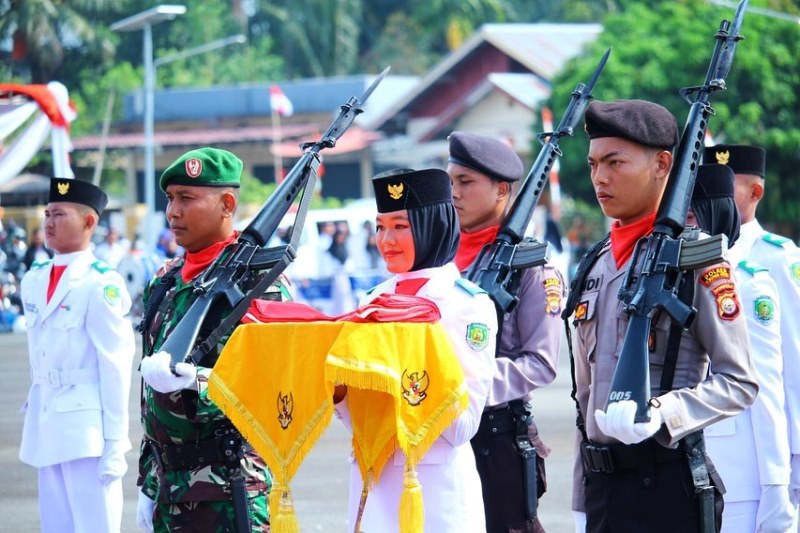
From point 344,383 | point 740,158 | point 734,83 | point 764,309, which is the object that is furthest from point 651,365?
point 734,83

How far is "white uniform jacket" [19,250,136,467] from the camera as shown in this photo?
659 centimetres

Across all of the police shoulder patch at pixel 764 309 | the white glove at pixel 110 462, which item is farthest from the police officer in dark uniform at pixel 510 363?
the white glove at pixel 110 462

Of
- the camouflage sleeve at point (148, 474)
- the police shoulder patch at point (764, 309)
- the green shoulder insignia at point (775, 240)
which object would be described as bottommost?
the camouflage sleeve at point (148, 474)

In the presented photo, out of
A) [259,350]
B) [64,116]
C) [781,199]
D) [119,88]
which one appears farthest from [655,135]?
[119,88]

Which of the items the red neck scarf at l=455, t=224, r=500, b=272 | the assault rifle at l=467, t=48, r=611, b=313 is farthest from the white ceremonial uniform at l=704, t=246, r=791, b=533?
the red neck scarf at l=455, t=224, r=500, b=272

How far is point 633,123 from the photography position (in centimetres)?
438

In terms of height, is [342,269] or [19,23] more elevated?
[19,23]

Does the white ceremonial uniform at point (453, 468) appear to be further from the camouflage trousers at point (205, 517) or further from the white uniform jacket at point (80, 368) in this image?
the white uniform jacket at point (80, 368)

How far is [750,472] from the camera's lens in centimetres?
554

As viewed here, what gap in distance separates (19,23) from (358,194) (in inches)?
476

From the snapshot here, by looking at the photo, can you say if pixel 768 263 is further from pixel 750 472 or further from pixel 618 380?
pixel 618 380

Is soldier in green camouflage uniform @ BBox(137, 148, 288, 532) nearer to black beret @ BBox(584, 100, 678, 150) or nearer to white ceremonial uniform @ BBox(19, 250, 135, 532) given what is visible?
white ceremonial uniform @ BBox(19, 250, 135, 532)

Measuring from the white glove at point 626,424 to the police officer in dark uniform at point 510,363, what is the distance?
1.48 metres

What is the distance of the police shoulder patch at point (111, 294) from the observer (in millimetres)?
6703
